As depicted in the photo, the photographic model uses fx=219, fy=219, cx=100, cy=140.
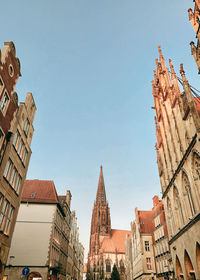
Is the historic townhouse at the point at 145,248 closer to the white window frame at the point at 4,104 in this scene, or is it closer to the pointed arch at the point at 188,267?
the pointed arch at the point at 188,267

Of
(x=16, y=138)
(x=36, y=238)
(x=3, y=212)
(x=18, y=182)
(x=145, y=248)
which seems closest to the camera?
(x=3, y=212)

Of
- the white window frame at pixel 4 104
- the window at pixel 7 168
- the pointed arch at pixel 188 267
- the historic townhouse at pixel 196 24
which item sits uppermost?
the historic townhouse at pixel 196 24

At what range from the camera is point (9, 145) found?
16.8 m

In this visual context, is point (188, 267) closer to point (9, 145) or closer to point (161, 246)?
point (9, 145)

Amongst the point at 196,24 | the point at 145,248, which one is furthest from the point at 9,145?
the point at 145,248

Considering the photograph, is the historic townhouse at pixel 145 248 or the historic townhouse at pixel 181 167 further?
the historic townhouse at pixel 145 248

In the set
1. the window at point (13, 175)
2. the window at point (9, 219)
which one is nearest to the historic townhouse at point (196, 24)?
the window at point (13, 175)

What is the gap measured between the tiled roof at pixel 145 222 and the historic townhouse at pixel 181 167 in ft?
84.3

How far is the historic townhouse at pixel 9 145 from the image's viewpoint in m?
16.2

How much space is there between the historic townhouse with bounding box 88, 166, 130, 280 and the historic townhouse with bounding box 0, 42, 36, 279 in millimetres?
94670

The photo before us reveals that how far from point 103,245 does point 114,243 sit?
6540 millimetres

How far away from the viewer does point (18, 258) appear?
27.7 metres

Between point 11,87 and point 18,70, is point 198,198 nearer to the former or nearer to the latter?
point 11,87

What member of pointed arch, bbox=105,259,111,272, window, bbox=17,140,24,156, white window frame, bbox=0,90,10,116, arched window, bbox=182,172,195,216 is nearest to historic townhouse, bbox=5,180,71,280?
window, bbox=17,140,24,156
